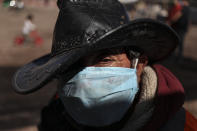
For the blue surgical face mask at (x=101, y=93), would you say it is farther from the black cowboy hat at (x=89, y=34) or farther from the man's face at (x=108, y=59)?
the black cowboy hat at (x=89, y=34)

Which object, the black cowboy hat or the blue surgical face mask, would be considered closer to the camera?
the black cowboy hat

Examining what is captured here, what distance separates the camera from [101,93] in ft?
5.83

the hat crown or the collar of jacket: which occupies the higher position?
the hat crown

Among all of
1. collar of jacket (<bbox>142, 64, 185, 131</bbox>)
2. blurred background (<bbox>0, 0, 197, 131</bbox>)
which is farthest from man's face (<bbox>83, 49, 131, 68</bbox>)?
blurred background (<bbox>0, 0, 197, 131</bbox>)

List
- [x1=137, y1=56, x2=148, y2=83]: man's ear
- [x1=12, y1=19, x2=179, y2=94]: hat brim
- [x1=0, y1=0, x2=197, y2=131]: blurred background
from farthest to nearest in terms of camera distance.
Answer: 1. [x1=0, y1=0, x2=197, y2=131]: blurred background
2. [x1=137, y1=56, x2=148, y2=83]: man's ear
3. [x1=12, y1=19, x2=179, y2=94]: hat brim

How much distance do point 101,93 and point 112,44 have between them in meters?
0.35

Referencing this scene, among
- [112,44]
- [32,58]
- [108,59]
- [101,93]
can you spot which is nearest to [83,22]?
[112,44]

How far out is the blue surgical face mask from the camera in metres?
1.77

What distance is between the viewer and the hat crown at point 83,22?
1.58 metres

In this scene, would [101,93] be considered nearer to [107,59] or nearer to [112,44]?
[107,59]

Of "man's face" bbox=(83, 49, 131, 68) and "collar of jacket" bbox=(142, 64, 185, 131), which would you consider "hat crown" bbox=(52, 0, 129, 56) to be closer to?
"man's face" bbox=(83, 49, 131, 68)

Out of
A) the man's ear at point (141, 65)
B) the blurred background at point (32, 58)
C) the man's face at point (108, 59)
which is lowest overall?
the blurred background at point (32, 58)

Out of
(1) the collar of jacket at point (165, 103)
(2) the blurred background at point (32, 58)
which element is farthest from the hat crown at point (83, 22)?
(2) the blurred background at point (32, 58)

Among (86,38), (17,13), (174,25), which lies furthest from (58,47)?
(17,13)
